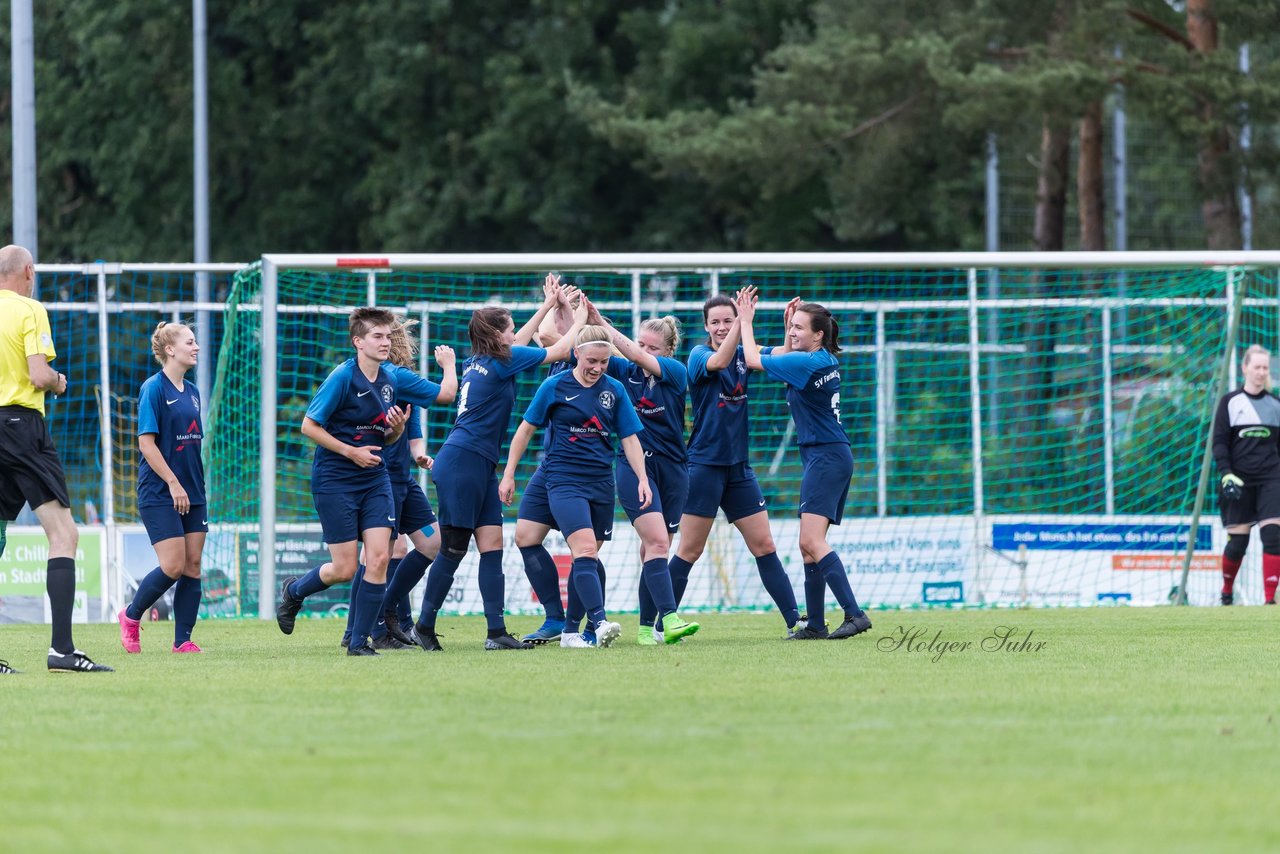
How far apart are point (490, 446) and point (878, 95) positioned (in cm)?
1472

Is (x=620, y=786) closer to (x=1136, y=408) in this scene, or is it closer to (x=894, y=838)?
(x=894, y=838)

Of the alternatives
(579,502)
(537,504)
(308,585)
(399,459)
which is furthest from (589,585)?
(308,585)

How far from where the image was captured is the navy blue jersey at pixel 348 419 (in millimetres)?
9500

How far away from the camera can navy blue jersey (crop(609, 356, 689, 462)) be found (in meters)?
10.5

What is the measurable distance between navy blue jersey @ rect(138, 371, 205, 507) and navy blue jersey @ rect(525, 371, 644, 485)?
206cm

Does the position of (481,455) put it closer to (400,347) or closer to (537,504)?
(537,504)

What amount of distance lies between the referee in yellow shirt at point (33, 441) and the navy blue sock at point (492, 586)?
2.27m

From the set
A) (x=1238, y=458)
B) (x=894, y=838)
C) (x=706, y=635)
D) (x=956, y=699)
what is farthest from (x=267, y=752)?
(x=1238, y=458)

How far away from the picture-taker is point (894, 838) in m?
4.51

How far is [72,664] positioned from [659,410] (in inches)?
139

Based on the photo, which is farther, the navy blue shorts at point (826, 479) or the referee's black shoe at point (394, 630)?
the referee's black shoe at point (394, 630)

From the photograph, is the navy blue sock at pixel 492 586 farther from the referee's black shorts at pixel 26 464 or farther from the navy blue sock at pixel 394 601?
the referee's black shorts at pixel 26 464
